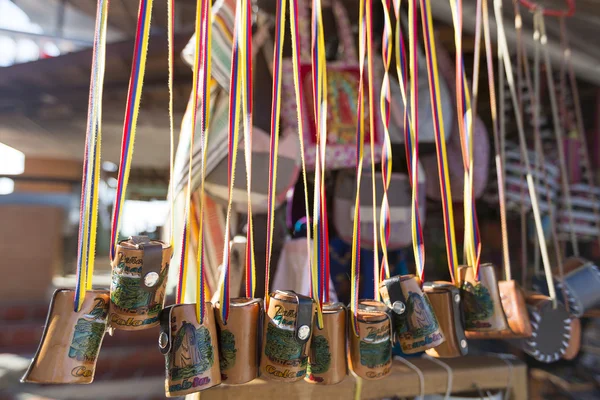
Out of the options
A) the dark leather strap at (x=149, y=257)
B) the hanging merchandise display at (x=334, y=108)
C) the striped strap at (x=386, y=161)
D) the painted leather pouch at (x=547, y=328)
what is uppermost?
the hanging merchandise display at (x=334, y=108)

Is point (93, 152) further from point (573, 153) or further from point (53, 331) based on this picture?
point (573, 153)

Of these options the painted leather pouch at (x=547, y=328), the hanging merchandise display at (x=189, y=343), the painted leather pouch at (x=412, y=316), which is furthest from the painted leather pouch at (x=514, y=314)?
the hanging merchandise display at (x=189, y=343)

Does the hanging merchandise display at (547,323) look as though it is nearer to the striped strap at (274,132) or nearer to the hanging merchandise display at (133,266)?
the striped strap at (274,132)

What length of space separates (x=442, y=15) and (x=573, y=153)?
548mm

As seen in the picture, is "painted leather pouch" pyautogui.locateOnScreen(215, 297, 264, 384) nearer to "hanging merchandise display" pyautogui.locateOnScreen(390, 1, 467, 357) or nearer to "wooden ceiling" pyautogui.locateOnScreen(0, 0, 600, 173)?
"hanging merchandise display" pyautogui.locateOnScreen(390, 1, 467, 357)

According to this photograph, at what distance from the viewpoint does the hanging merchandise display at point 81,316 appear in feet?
1.21

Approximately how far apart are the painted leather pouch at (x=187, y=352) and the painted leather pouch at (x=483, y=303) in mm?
349

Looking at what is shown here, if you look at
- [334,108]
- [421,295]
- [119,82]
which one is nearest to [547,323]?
[421,295]

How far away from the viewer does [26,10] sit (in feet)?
5.00

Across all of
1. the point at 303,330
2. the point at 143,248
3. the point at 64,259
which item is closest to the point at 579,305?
the point at 303,330

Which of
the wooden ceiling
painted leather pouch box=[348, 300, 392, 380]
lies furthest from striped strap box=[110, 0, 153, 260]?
the wooden ceiling

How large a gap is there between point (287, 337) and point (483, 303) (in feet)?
0.97

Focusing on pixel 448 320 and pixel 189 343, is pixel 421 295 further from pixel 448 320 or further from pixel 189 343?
pixel 189 343

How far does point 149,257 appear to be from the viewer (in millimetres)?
403
